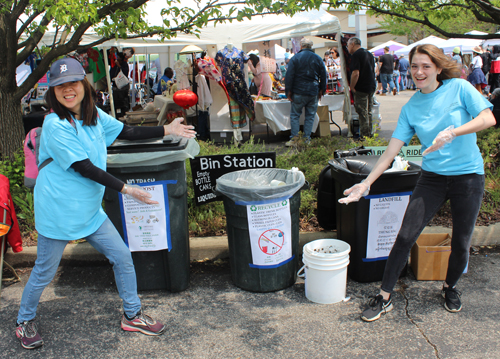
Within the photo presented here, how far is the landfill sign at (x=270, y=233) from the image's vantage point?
3367mm

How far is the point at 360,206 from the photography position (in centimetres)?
347

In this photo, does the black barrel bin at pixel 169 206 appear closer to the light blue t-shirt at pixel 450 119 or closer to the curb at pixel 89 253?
the curb at pixel 89 253

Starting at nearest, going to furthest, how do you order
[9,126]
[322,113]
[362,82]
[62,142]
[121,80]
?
[62,142] < [9,126] < [362,82] < [322,113] < [121,80]

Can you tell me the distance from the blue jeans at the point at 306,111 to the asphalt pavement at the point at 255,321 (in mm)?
4885

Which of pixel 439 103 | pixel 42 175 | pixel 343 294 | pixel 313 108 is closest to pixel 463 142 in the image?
pixel 439 103

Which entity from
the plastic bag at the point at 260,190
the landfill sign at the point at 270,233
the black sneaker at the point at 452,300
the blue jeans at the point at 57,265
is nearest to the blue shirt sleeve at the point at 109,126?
the blue jeans at the point at 57,265

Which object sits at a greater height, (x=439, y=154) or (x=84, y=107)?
(x=84, y=107)

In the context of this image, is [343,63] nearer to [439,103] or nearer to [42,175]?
[439,103]

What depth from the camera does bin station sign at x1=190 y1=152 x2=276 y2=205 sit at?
4.18m

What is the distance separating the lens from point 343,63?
895 centimetres

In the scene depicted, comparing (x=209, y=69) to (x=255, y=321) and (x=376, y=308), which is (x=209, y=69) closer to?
(x=255, y=321)

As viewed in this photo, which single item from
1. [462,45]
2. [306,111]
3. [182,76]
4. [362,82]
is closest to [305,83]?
[306,111]

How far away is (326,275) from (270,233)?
0.52m

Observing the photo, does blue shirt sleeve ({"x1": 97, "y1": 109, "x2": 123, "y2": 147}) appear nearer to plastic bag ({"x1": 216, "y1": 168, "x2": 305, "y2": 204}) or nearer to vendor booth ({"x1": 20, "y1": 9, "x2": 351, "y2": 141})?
plastic bag ({"x1": 216, "y1": 168, "x2": 305, "y2": 204})
